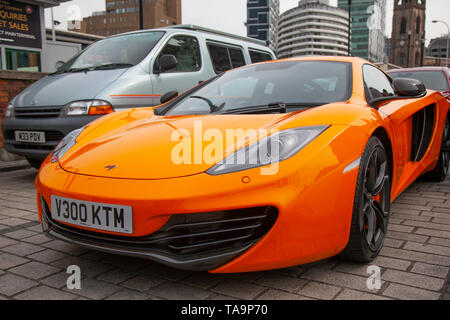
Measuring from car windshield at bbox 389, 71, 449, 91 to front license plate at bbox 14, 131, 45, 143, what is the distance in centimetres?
569

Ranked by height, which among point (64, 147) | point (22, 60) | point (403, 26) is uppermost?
point (403, 26)

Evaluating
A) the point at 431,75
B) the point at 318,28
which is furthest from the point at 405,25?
the point at 431,75

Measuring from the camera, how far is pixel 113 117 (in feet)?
10.2

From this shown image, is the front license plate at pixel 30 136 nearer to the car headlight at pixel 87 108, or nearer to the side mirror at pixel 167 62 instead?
the car headlight at pixel 87 108

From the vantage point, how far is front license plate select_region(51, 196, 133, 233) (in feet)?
6.38

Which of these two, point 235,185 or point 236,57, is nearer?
point 235,185

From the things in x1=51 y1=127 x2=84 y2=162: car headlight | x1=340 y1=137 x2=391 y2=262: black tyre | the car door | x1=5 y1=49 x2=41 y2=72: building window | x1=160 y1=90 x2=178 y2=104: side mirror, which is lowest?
x1=340 y1=137 x2=391 y2=262: black tyre

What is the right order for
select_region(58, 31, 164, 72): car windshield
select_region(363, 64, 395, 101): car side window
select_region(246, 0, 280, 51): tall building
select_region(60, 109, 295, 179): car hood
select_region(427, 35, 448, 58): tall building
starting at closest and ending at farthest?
select_region(60, 109, 295, 179): car hood
select_region(363, 64, 395, 101): car side window
select_region(58, 31, 164, 72): car windshield
select_region(427, 35, 448, 58): tall building
select_region(246, 0, 280, 51): tall building

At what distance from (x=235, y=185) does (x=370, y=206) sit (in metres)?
0.92

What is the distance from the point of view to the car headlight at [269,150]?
1.97m

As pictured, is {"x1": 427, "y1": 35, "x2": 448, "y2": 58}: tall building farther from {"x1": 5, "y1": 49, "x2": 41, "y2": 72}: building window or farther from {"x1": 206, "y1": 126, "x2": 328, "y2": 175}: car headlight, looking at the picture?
{"x1": 206, "y1": 126, "x2": 328, "y2": 175}: car headlight

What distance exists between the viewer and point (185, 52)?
6.00 metres

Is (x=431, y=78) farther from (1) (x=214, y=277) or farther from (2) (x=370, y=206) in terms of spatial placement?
(1) (x=214, y=277)

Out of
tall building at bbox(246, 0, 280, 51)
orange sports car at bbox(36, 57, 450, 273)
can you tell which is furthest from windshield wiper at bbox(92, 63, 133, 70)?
tall building at bbox(246, 0, 280, 51)
